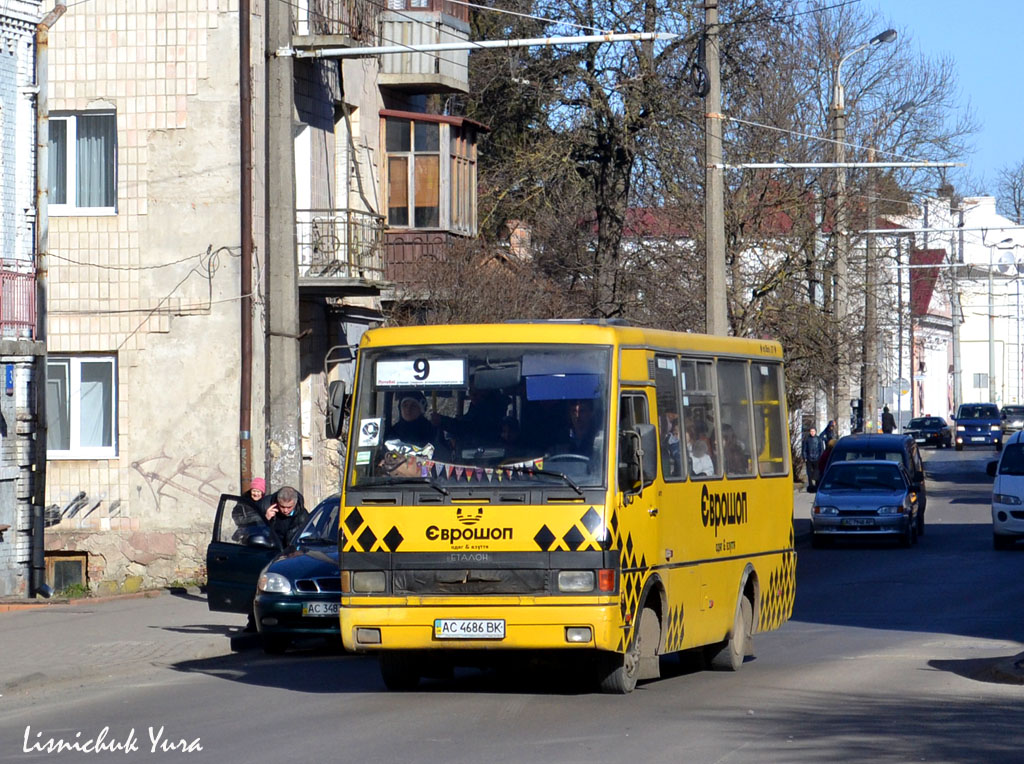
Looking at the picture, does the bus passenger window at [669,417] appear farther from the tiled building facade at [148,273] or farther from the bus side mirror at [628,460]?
the tiled building facade at [148,273]

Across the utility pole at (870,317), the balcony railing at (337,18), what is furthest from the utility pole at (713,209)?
the utility pole at (870,317)

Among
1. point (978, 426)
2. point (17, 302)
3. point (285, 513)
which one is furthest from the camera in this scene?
point (978, 426)

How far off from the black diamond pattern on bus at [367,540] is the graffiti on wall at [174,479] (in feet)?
45.5

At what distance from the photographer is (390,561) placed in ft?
37.9

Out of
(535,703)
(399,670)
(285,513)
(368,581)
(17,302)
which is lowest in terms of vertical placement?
(535,703)

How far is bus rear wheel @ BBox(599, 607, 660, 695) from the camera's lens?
1180cm

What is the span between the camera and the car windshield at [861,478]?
3055cm

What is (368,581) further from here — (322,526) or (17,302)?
(17,302)

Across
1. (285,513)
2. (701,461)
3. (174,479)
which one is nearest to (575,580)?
(701,461)

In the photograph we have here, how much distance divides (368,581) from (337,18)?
17606 mm

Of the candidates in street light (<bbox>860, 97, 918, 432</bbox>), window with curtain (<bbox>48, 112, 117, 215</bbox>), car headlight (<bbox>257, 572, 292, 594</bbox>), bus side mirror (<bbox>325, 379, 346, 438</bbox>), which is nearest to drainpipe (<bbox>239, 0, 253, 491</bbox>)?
window with curtain (<bbox>48, 112, 117, 215</bbox>)

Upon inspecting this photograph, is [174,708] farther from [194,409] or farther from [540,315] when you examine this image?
[540,315]

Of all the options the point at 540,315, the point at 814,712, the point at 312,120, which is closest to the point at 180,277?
the point at 312,120

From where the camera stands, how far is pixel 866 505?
1179 inches
